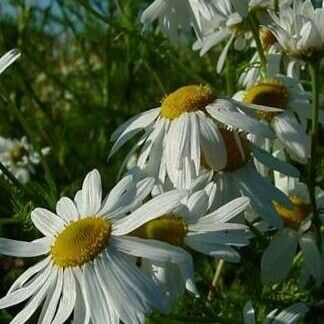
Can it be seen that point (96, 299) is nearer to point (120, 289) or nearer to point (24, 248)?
point (120, 289)

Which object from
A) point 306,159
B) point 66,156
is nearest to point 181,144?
point 306,159

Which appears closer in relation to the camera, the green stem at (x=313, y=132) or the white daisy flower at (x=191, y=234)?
the white daisy flower at (x=191, y=234)

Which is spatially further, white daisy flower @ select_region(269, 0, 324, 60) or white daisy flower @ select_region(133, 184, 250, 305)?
white daisy flower @ select_region(269, 0, 324, 60)

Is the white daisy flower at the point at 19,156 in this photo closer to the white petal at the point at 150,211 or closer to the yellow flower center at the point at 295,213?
the yellow flower center at the point at 295,213

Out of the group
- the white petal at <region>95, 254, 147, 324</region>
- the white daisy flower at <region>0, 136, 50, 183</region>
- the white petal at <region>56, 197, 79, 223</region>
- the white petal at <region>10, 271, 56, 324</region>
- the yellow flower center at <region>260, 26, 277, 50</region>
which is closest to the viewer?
the white petal at <region>95, 254, 147, 324</region>

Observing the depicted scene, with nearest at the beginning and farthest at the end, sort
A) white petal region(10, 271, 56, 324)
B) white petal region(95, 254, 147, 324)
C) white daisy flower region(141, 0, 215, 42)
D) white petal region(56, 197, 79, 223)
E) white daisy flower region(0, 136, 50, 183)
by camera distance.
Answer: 1. white petal region(95, 254, 147, 324)
2. white petal region(10, 271, 56, 324)
3. white petal region(56, 197, 79, 223)
4. white daisy flower region(141, 0, 215, 42)
5. white daisy flower region(0, 136, 50, 183)

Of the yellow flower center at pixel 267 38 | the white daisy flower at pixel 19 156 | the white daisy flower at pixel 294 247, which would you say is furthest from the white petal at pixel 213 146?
the white daisy flower at pixel 19 156

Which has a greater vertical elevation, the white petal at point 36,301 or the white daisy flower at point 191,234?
the white petal at point 36,301

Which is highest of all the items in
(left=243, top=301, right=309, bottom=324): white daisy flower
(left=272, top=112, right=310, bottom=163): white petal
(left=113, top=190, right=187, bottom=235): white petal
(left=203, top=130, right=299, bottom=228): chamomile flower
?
(left=113, top=190, right=187, bottom=235): white petal

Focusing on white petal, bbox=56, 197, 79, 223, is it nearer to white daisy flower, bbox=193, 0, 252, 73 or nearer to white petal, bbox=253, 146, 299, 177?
white petal, bbox=253, 146, 299, 177

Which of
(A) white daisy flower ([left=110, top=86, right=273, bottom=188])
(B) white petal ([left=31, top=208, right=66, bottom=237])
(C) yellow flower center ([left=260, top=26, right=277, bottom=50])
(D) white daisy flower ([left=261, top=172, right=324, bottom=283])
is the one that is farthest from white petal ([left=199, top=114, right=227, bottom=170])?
(C) yellow flower center ([left=260, top=26, right=277, bottom=50])
